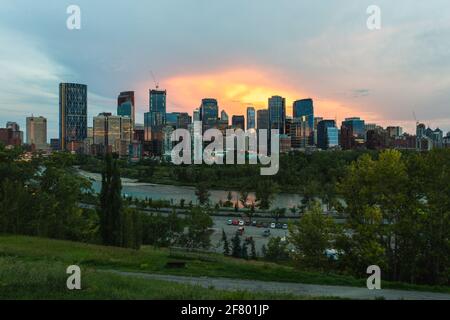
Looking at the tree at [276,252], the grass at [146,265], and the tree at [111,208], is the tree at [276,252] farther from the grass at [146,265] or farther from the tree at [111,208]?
the grass at [146,265]

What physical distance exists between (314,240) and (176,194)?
Answer: 9266cm

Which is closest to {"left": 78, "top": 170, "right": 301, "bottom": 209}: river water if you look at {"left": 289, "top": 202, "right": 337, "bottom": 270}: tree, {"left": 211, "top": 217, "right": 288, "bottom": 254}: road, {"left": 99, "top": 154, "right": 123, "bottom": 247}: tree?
{"left": 211, "top": 217, "right": 288, "bottom": 254}: road

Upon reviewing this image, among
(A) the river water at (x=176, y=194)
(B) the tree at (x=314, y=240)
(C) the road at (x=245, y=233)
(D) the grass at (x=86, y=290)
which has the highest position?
(D) the grass at (x=86, y=290)

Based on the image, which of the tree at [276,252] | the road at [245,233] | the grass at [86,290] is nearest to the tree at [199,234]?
the road at [245,233]

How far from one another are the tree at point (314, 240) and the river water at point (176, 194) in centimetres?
7128

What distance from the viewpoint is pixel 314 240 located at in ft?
94.4

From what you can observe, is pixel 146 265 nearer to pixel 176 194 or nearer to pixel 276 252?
pixel 276 252

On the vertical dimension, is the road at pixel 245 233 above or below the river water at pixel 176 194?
below

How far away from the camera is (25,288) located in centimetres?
1126

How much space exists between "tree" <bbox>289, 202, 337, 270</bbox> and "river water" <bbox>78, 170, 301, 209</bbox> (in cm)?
7128

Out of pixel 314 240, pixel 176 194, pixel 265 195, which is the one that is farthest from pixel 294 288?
pixel 176 194

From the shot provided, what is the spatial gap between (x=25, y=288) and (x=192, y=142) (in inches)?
4621

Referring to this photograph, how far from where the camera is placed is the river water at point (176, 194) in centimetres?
10675

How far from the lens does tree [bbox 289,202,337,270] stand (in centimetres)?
2814
